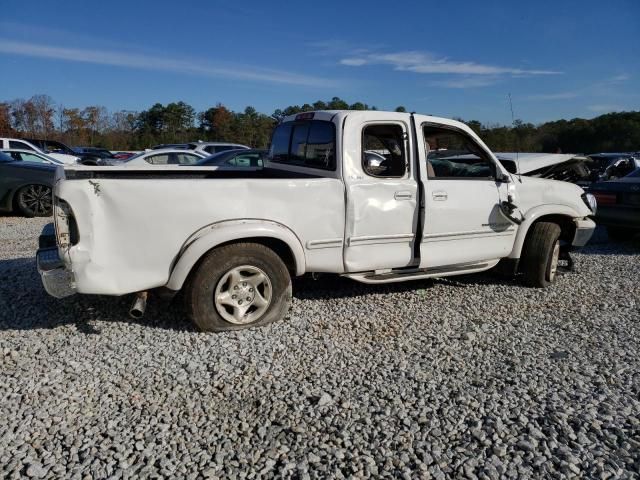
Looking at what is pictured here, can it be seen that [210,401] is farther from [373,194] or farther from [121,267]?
[373,194]

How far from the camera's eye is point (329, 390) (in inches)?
129

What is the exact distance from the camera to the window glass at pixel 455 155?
16.7ft

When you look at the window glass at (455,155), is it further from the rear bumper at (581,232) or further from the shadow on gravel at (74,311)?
the shadow on gravel at (74,311)

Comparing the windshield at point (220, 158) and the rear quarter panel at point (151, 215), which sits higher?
the windshield at point (220, 158)

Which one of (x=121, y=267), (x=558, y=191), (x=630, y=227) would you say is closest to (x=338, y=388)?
(x=121, y=267)

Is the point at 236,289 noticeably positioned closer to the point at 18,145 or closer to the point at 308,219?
the point at 308,219

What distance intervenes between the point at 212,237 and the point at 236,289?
54 cm

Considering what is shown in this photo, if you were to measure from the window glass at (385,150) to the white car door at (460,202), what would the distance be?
0.67 ft

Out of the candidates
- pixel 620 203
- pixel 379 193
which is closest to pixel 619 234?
pixel 620 203

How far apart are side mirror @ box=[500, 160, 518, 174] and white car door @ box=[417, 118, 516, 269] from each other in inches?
16.5

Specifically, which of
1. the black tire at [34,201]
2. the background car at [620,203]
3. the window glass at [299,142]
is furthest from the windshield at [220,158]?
the background car at [620,203]

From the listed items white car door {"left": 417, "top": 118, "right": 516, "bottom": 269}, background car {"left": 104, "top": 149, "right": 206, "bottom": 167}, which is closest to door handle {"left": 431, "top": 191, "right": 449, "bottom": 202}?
white car door {"left": 417, "top": 118, "right": 516, "bottom": 269}

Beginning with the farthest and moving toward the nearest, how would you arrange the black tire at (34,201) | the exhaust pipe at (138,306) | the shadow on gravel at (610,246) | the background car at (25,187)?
the black tire at (34,201) → the background car at (25,187) → the shadow on gravel at (610,246) → the exhaust pipe at (138,306)

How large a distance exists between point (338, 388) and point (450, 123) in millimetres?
2995
